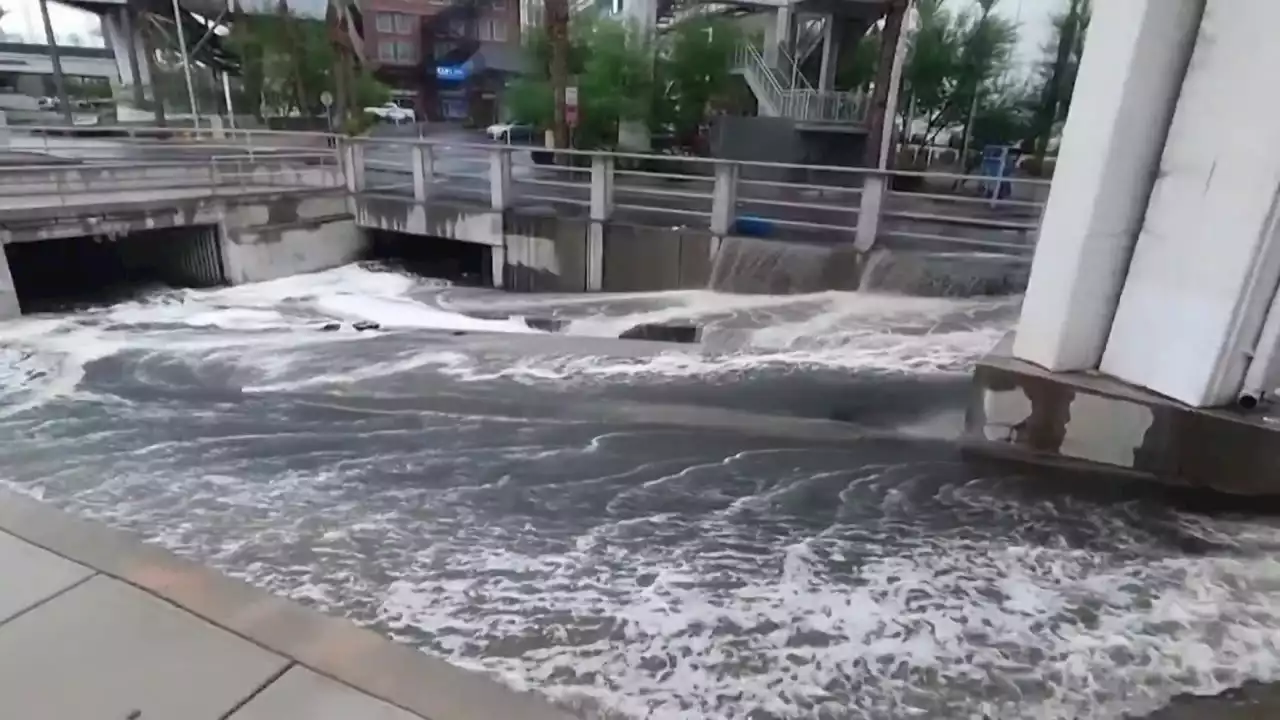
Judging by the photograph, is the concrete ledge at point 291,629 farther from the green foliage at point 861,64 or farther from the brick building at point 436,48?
the brick building at point 436,48

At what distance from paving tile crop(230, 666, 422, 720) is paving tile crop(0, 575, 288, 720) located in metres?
0.06

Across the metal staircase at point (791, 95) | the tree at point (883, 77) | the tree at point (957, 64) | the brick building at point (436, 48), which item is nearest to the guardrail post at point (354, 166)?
the tree at point (883, 77)

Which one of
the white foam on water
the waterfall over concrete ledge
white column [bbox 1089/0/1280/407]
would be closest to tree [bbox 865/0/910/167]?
the waterfall over concrete ledge

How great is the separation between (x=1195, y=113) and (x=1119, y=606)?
7.50 feet

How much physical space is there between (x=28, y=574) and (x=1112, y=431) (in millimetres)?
4704

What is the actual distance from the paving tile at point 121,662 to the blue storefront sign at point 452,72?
3057 centimetres

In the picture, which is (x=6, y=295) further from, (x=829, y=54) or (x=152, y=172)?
(x=829, y=54)

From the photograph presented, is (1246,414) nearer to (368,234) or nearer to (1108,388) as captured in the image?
(1108,388)

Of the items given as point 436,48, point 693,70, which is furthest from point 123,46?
point 693,70

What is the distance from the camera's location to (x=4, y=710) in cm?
200

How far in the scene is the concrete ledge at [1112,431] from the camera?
12.3 feet

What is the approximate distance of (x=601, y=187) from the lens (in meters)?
9.66

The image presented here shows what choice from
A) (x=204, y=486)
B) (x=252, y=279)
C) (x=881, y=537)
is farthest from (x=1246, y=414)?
(x=252, y=279)

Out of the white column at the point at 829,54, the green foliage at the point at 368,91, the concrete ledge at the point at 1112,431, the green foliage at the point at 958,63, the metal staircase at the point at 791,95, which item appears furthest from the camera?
the green foliage at the point at 368,91
